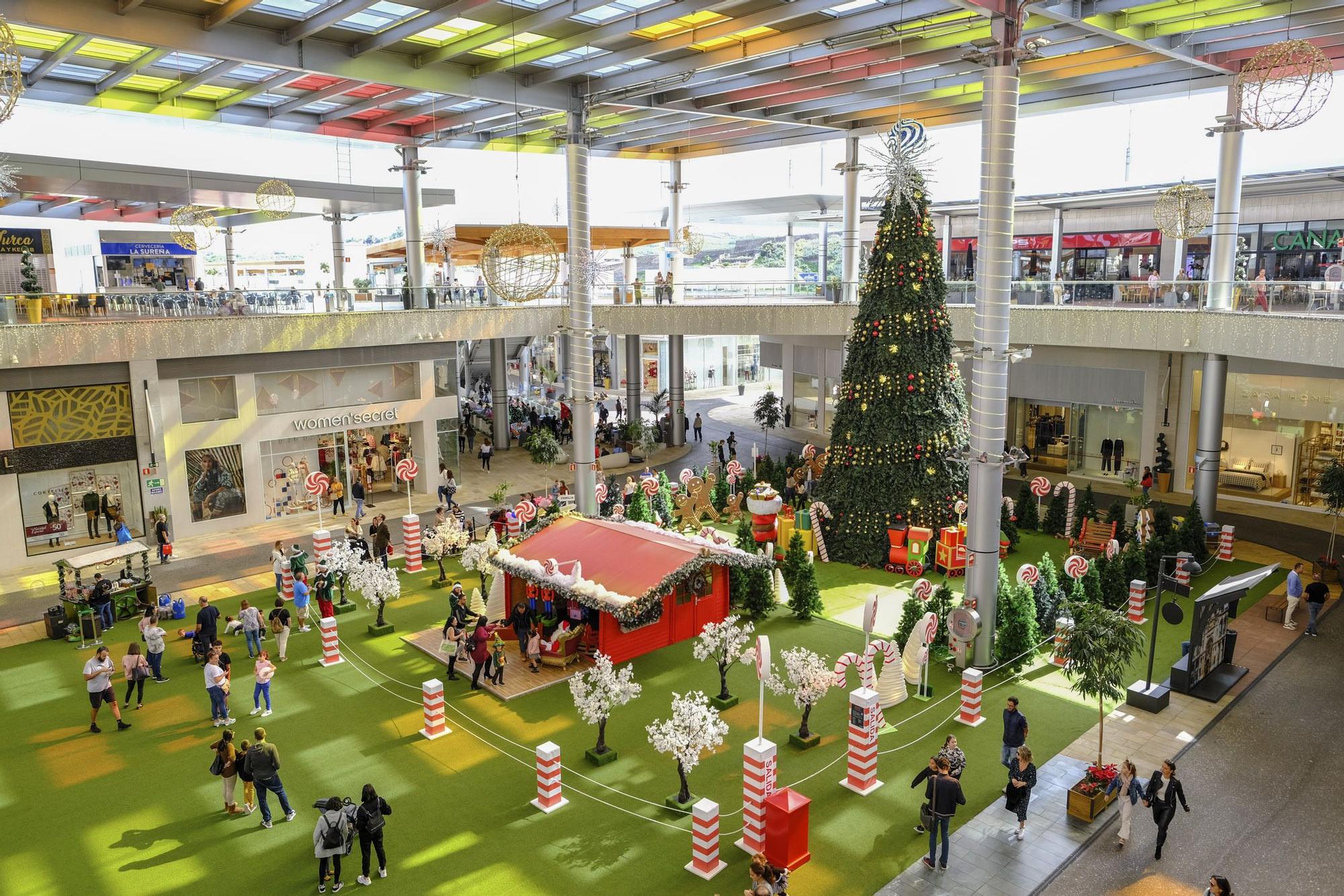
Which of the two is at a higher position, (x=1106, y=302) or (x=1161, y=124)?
(x=1161, y=124)

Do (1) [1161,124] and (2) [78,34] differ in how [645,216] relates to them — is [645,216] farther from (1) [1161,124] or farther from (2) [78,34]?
(2) [78,34]

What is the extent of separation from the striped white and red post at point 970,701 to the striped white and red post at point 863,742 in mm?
2201

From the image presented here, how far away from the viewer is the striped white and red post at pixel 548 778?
11297mm

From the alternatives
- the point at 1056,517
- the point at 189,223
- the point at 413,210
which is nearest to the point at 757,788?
the point at 1056,517

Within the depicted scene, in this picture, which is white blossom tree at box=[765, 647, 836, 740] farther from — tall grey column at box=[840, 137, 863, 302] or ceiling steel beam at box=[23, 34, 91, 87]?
tall grey column at box=[840, 137, 863, 302]

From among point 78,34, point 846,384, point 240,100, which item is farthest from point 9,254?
point 846,384

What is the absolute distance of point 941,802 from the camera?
32.3 ft

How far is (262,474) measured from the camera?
82.8 ft

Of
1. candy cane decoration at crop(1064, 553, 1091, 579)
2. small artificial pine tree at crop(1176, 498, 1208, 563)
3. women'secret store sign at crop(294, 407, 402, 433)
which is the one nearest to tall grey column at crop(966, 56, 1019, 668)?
candy cane decoration at crop(1064, 553, 1091, 579)

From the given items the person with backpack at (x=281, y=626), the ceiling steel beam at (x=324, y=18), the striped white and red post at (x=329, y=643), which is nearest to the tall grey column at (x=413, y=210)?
the ceiling steel beam at (x=324, y=18)

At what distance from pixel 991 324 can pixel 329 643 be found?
11.9 metres

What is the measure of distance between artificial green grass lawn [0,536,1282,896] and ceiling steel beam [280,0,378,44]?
11252mm

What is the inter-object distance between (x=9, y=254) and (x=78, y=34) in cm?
952

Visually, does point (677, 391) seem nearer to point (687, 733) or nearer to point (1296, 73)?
point (1296, 73)
